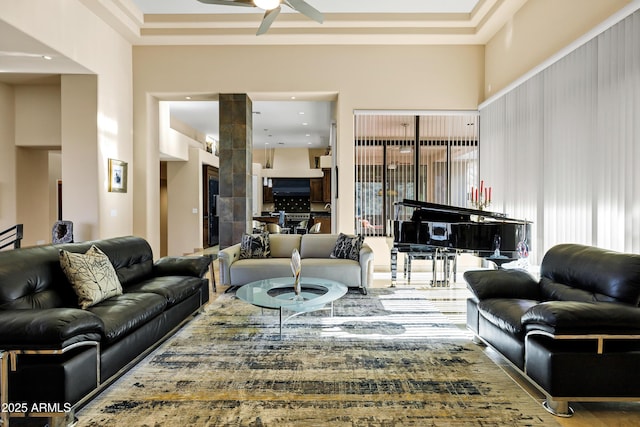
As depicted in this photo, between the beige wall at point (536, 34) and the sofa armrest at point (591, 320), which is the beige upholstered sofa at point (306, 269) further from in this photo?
the beige wall at point (536, 34)

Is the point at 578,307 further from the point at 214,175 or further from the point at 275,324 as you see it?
the point at 214,175

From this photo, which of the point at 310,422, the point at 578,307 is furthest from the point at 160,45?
the point at 578,307

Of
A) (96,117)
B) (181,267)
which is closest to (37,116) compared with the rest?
(96,117)

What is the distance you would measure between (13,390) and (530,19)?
21.0 ft

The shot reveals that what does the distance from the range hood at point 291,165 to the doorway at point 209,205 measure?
2.57m

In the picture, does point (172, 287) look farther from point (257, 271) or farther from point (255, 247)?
point (255, 247)

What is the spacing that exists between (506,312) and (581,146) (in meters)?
2.39

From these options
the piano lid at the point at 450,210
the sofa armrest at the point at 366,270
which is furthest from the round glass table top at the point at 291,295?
the piano lid at the point at 450,210

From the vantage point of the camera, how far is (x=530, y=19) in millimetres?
4809

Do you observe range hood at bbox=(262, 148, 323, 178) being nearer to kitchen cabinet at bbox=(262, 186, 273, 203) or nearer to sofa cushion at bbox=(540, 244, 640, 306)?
kitchen cabinet at bbox=(262, 186, 273, 203)

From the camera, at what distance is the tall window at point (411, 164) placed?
6492 mm

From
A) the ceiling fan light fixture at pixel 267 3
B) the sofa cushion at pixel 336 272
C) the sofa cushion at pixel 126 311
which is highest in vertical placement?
the ceiling fan light fixture at pixel 267 3

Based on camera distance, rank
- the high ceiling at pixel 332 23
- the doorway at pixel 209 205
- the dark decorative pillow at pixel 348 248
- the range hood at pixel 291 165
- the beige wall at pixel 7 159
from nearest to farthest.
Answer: the dark decorative pillow at pixel 348 248, the high ceiling at pixel 332 23, the beige wall at pixel 7 159, the doorway at pixel 209 205, the range hood at pixel 291 165

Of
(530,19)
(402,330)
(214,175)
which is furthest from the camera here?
(214,175)
